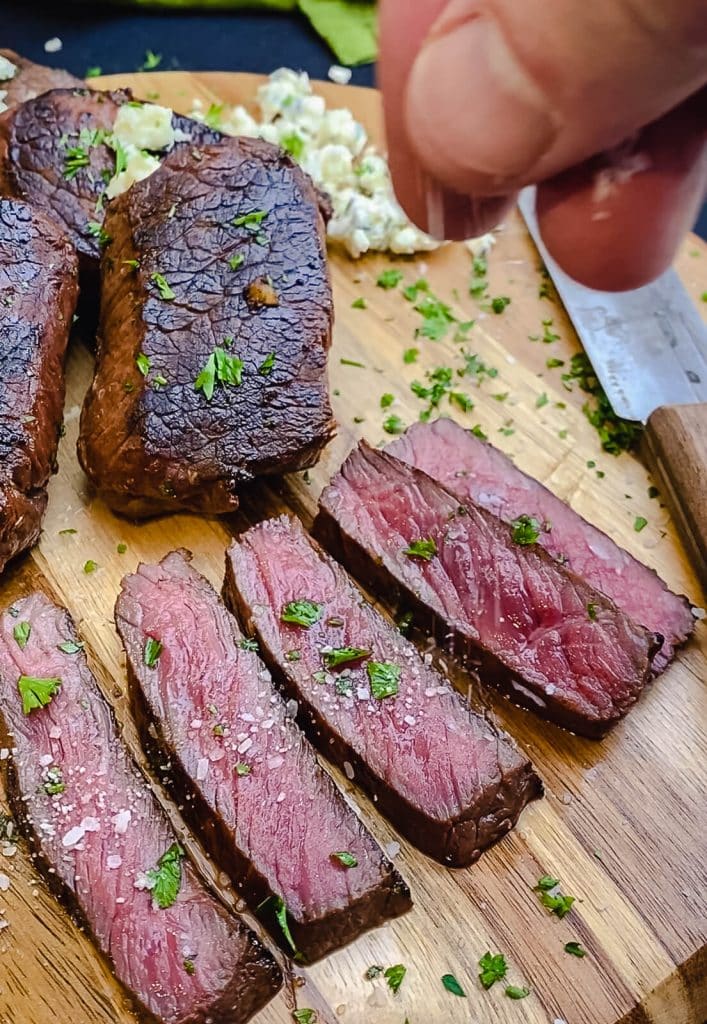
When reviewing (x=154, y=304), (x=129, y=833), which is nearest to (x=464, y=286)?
(x=154, y=304)

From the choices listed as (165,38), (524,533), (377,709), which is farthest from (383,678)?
(165,38)

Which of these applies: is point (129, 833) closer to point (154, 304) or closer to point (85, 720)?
point (85, 720)

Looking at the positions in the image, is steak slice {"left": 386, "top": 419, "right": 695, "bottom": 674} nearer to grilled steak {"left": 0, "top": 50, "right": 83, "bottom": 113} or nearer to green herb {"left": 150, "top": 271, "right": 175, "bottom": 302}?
green herb {"left": 150, "top": 271, "right": 175, "bottom": 302}

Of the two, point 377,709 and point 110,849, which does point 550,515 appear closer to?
point 377,709

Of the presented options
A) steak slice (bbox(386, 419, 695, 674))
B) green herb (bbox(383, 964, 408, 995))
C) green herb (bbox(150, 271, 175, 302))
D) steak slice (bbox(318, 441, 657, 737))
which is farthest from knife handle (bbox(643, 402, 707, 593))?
green herb (bbox(150, 271, 175, 302))

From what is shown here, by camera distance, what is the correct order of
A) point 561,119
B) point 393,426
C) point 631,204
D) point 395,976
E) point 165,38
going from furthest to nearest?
point 165,38 < point 393,426 < point 395,976 < point 631,204 < point 561,119

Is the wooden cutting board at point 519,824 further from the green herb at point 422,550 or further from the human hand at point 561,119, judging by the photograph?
the human hand at point 561,119
